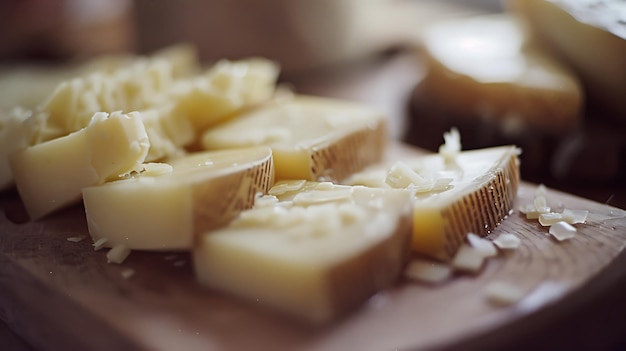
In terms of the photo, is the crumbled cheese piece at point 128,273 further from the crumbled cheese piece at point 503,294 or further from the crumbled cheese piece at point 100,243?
the crumbled cheese piece at point 503,294

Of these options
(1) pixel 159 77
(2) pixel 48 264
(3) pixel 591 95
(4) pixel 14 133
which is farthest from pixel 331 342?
(3) pixel 591 95

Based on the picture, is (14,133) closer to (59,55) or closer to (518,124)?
(518,124)

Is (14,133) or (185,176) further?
(14,133)

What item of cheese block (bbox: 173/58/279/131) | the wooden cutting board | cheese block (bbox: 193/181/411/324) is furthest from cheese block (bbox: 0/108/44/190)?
cheese block (bbox: 193/181/411/324)

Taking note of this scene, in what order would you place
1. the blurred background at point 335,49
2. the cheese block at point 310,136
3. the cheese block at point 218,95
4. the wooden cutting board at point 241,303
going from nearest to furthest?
the wooden cutting board at point 241,303, the cheese block at point 310,136, the cheese block at point 218,95, the blurred background at point 335,49

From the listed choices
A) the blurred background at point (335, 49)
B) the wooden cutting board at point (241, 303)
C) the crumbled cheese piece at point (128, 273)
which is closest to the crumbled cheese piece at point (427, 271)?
the wooden cutting board at point (241, 303)

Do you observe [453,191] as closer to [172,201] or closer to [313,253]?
[313,253]

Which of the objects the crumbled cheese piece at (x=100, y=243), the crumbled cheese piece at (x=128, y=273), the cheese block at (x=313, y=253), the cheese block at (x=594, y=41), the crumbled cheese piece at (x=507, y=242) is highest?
the cheese block at (x=594, y=41)

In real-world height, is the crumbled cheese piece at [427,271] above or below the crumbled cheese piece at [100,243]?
above
